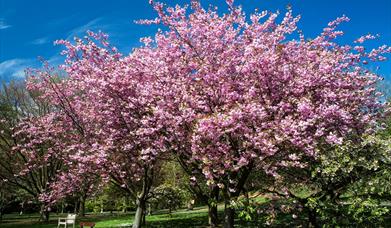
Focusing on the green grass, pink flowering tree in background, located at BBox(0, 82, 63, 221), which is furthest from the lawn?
pink flowering tree in background, located at BBox(0, 82, 63, 221)

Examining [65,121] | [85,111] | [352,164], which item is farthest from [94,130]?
[352,164]

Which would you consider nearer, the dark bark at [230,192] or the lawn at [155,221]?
the dark bark at [230,192]

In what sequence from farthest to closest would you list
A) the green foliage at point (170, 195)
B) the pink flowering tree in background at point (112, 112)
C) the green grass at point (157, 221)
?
the green grass at point (157, 221) < the green foliage at point (170, 195) < the pink flowering tree in background at point (112, 112)

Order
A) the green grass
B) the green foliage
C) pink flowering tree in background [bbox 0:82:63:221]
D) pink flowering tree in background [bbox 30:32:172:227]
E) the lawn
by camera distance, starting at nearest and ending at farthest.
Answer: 1. pink flowering tree in background [bbox 30:32:172:227]
2. the green foliage
3. the green grass
4. the lawn
5. pink flowering tree in background [bbox 0:82:63:221]

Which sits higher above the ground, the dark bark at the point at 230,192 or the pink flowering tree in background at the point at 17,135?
the pink flowering tree in background at the point at 17,135

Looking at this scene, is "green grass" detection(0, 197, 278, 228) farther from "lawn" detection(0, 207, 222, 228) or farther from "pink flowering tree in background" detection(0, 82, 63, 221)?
"pink flowering tree in background" detection(0, 82, 63, 221)

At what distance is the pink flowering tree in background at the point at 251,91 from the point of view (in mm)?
11227

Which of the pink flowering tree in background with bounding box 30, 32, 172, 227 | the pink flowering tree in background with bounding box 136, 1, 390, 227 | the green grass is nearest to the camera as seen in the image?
the pink flowering tree in background with bounding box 136, 1, 390, 227

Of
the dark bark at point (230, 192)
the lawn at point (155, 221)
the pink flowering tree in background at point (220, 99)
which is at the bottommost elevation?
the lawn at point (155, 221)

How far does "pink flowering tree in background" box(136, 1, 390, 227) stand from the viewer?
36.8 ft

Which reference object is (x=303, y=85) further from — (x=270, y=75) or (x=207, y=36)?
(x=207, y=36)

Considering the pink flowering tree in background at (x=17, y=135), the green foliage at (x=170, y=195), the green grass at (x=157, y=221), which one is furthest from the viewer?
the pink flowering tree in background at (x=17, y=135)

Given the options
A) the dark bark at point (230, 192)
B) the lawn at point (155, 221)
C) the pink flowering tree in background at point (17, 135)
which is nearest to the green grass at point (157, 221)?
the lawn at point (155, 221)

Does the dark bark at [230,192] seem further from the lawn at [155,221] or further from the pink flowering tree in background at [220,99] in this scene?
the lawn at [155,221]
